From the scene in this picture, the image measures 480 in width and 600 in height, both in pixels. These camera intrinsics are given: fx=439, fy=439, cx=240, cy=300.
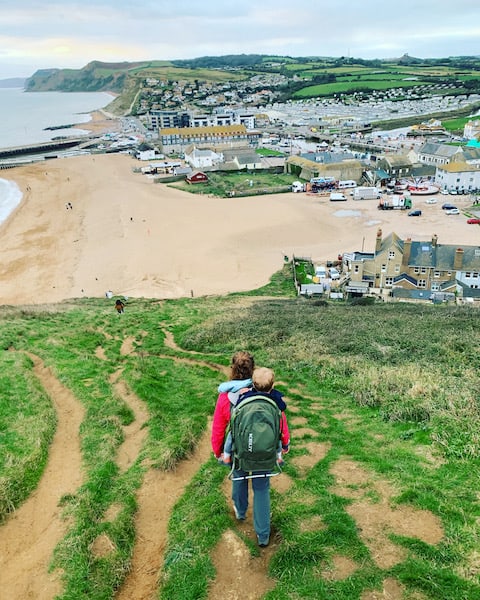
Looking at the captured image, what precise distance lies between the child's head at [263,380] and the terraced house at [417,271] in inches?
1115

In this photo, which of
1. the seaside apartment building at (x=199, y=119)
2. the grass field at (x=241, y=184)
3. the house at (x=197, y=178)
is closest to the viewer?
the grass field at (x=241, y=184)

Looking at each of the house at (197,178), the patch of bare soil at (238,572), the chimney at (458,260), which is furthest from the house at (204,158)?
the patch of bare soil at (238,572)

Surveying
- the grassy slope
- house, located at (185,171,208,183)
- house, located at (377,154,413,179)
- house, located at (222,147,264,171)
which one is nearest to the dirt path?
the grassy slope

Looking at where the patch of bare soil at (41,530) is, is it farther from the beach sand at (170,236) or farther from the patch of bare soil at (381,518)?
the beach sand at (170,236)

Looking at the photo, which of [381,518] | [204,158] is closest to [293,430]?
[381,518]

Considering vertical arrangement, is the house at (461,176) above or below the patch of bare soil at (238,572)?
below

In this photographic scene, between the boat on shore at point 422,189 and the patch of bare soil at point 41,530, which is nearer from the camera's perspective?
the patch of bare soil at point 41,530

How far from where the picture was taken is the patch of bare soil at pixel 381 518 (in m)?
5.21

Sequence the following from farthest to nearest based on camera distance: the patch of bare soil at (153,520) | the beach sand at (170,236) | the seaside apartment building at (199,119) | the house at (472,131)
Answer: the seaside apartment building at (199,119) < the house at (472,131) < the beach sand at (170,236) < the patch of bare soil at (153,520)

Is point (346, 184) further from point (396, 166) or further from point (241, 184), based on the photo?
point (241, 184)

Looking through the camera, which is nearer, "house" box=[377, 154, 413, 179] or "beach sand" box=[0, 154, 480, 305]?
"beach sand" box=[0, 154, 480, 305]

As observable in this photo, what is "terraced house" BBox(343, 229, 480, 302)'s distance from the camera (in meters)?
30.9

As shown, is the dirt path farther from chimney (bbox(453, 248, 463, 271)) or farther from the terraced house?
chimney (bbox(453, 248, 463, 271))

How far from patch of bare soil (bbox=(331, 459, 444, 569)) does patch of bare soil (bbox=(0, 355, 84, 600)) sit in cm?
377
